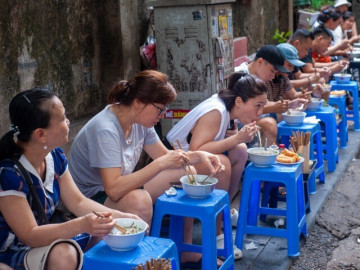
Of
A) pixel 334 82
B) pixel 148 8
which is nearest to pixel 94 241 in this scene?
pixel 148 8

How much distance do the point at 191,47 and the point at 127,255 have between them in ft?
11.3

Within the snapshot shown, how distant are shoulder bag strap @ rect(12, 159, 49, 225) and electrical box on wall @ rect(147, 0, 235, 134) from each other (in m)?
3.18

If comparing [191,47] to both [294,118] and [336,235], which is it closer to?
[294,118]

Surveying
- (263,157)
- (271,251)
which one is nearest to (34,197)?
(263,157)

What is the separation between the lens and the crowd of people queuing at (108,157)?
9.90 ft

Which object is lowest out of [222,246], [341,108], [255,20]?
[222,246]

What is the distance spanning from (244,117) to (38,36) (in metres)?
1.91

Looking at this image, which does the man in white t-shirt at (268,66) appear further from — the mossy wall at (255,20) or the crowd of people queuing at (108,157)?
the mossy wall at (255,20)

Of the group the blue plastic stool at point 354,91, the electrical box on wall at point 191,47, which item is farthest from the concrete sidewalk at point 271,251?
the blue plastic stool at point 354,91

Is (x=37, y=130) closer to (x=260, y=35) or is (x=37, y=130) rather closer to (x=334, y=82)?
(x=334, y=82)

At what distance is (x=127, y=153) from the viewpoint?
406 cm

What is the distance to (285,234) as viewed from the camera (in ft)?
15.2

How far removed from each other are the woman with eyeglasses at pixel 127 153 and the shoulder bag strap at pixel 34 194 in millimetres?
662

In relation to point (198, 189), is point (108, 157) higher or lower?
higher
